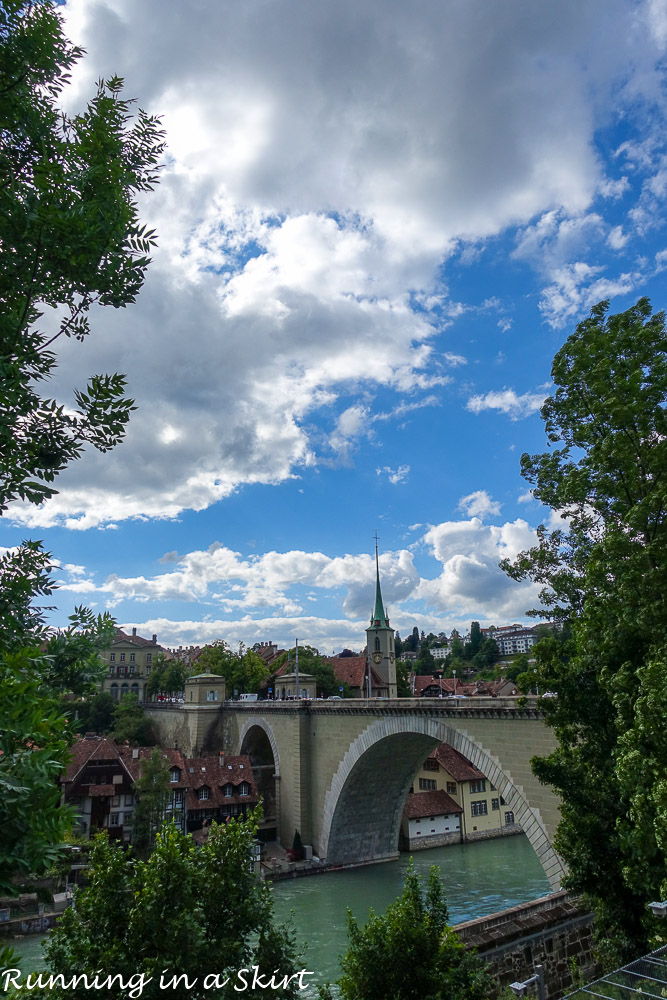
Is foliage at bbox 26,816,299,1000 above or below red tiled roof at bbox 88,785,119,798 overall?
above

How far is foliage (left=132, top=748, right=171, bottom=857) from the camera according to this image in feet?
109

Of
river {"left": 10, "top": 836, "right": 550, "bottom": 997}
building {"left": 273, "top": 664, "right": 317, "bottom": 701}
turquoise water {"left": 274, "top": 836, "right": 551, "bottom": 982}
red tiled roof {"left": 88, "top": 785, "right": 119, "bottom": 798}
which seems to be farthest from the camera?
building {"left": 273, "top": 664, "right": 317, "bottom": 701}

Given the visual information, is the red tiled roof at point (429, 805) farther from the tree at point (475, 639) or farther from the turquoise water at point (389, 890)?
the tree at point (475, 639)

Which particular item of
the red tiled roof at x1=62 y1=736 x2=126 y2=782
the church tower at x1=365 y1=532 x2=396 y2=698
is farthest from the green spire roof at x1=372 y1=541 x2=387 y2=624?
the red tiled roof at x1=62 y1=736 x2=126 y2=782

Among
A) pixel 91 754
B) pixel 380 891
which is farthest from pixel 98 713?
pixel 380 891

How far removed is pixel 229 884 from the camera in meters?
8.69

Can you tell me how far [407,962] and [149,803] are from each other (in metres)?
27.9

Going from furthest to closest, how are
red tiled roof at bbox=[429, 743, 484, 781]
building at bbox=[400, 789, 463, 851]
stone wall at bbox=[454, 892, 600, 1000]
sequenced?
1. red tiled roof at bbox=[429, 743, 484, 781]
2. building at bbox=[400, 789, 463, 851]
3. stone wall at bbox=[454, 892, 600, 1000]

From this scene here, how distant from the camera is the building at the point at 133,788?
35.6 meters

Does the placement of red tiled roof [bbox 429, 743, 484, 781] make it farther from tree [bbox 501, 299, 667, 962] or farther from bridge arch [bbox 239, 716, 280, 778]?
tree [bbox 501, 299, 667, 962]

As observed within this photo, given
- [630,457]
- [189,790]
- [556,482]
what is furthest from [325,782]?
[630,457]

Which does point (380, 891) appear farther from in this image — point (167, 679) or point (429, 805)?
point (167, 679)

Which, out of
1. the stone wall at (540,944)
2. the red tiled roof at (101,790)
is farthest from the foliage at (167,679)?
the stone wall at (540,944)

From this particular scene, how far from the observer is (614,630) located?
1046 cm
